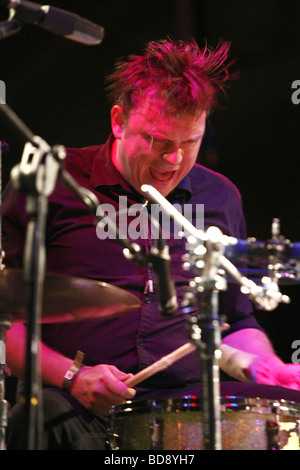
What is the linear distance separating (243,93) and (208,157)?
400mm

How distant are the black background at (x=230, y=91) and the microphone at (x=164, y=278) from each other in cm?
169

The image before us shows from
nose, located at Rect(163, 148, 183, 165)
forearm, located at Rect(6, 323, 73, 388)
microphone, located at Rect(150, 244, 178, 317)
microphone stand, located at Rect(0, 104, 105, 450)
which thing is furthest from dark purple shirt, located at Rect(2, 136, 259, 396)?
microphone stand, located at Rect(0, 104, 105, 450)

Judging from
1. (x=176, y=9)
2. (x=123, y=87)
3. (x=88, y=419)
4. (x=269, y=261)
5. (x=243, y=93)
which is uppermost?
(x=176, y=9)

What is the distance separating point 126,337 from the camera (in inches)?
91.2

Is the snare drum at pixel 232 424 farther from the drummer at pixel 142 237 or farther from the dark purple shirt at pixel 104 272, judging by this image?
the dark purple shirt at pixel 104 272

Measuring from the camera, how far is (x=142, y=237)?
2.44 meters

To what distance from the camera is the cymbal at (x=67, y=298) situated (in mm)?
1538

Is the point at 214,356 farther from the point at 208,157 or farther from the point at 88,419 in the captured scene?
the point at 208,157

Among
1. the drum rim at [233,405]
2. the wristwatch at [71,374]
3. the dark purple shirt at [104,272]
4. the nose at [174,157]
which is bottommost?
the drum rim at [233,405]

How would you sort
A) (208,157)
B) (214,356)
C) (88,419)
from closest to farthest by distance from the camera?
(214,356) → (88,419) → (208,157)

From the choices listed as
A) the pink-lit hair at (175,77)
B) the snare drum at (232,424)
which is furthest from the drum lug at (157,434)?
the pink-lit hair at (175,77)

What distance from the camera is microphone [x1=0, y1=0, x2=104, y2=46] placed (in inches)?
59.6
